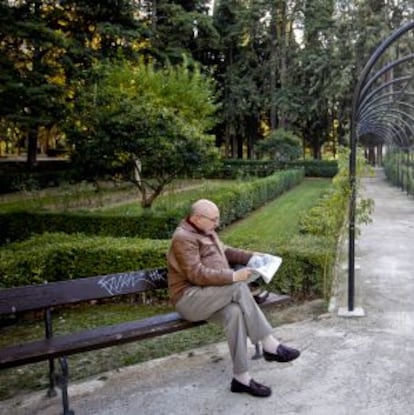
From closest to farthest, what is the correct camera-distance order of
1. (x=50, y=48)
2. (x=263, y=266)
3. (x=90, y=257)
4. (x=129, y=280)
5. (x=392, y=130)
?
(x=263, y=266), (x=129, y=280), (x=90, y=257), (x=50, y=48), (x=392, y=130)

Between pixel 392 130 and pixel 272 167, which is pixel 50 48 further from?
pixel 392 130

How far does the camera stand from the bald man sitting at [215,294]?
3.95 m

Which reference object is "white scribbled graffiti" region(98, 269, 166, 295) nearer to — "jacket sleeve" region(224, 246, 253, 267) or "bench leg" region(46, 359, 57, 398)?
"jacket sleeve" region(224, 246, 253, 267)

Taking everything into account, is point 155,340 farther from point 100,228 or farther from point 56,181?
point 56,181

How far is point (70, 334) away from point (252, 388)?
146cm

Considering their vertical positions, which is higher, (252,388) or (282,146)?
(282,146)

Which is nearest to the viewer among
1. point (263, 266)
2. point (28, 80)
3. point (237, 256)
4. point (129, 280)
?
point (263, 266)

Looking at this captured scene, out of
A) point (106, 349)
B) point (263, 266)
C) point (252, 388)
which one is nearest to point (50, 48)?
point (106, 349)

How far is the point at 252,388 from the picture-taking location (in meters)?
3.93

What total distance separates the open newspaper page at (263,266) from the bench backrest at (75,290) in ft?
2.70

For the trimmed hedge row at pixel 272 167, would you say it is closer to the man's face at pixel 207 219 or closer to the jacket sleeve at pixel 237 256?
the jacket sleeve at pixel 237 256

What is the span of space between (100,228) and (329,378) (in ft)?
25.3

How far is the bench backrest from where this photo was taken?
3873mm

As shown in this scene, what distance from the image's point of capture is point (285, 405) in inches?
149
